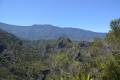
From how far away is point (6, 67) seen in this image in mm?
189125

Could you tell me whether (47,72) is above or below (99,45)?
below

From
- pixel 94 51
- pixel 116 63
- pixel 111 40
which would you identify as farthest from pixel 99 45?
pixel 116 63

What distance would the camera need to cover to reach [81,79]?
31438 millimetres

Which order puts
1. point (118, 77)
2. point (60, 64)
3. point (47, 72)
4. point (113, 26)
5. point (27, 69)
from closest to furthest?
1. point (118, 77)
2. point (113, 26)
3. point (60, 64)
4. point (47, 72)
5. point (27, 69)

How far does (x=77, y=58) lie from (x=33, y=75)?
33727 mm

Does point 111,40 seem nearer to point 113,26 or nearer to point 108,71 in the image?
point 113,26

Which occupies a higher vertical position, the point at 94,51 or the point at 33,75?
the point at 94,51

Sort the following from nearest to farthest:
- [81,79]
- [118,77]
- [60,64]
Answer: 1. [81,79]
2. [118,77]
3. [60,64]

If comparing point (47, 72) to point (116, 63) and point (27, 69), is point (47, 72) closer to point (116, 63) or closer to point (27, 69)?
point (27, 69)

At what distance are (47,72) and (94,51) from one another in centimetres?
10248

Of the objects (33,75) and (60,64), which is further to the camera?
(33,75)

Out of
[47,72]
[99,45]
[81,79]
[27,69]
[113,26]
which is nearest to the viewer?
[81,79]

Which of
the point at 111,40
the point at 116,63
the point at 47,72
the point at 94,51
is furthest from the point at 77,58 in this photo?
the point at 116,63

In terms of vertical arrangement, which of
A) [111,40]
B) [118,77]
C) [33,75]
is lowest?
[33,75]
